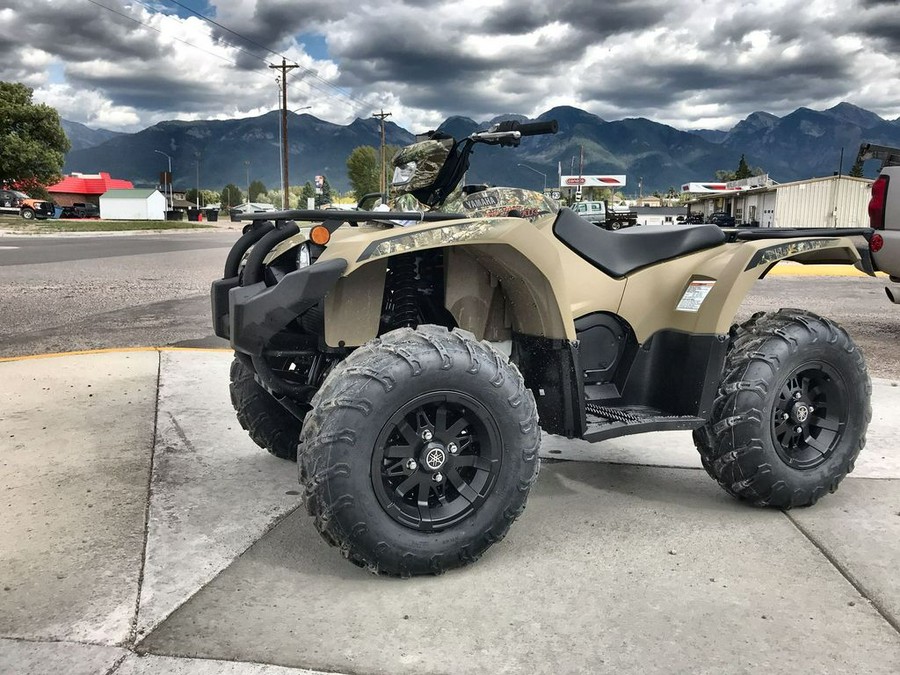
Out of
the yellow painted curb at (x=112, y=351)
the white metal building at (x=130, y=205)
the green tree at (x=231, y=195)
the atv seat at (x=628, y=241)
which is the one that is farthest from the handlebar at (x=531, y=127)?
the green tree at (x=231, y=195)

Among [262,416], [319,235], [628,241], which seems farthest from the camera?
[262,416]

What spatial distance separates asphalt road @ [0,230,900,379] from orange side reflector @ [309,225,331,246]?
16.7 ft

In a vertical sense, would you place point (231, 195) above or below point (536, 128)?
above

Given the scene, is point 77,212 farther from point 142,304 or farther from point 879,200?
point 879,200

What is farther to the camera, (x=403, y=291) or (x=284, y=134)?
(x=284, y=134)

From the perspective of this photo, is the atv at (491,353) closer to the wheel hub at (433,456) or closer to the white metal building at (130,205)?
the wheel hub at (433,456)

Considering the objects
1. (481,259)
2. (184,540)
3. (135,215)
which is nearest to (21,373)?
(184,540)

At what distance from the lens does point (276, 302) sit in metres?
2.86

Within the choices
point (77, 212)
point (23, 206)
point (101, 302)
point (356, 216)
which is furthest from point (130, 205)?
point (356, 216)

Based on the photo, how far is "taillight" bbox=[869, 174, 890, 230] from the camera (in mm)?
7180

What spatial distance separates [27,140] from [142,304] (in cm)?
5734

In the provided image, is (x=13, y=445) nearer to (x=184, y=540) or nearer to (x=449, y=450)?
(x=184, y=540)

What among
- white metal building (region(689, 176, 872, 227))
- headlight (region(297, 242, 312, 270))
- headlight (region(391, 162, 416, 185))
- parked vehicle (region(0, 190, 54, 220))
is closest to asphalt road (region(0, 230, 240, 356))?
headlight (region(391, 162, 416, 185))

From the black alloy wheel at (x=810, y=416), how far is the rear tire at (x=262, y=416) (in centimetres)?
246
